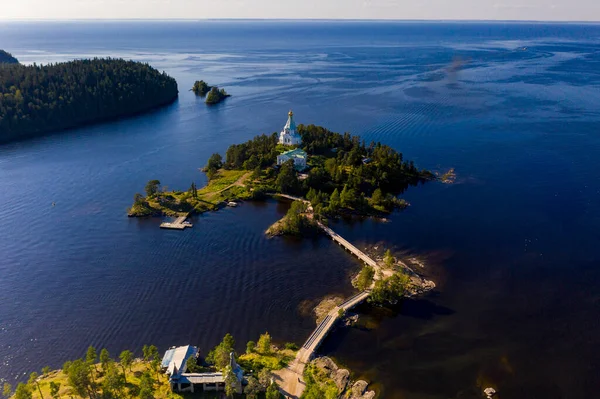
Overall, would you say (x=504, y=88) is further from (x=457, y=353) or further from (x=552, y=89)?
(x=457, y=353)

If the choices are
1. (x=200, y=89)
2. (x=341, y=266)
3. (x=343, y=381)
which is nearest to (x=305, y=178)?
(x=341, y=266)

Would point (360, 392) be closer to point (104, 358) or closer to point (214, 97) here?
point (104, 358)

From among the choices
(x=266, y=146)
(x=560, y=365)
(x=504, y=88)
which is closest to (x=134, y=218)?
(x=266, y=146)

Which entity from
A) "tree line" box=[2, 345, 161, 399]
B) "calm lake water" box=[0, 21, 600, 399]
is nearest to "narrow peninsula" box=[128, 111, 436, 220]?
"calm lake water" box=[0, 21, 600, 399]

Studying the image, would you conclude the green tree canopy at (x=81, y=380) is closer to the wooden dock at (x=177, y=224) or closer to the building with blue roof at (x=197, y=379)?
the building with blue roof at (x=197, y=379)

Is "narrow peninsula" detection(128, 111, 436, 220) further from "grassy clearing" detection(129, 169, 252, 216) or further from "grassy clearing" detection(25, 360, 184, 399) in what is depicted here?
"grassy clearing" detection(25, 360, 184, 399)
